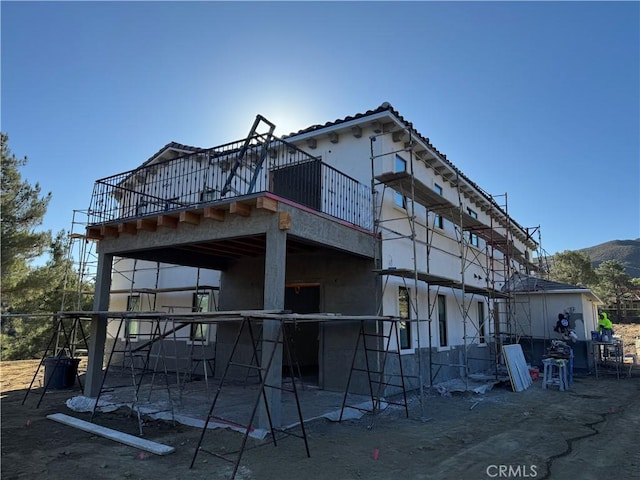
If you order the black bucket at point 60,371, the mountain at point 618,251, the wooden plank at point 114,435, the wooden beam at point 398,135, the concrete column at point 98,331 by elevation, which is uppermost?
the mountain at point 618,251

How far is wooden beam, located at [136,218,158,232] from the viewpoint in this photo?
869cm

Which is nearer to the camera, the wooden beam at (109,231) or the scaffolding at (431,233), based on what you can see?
the wooden beam at (109,231)

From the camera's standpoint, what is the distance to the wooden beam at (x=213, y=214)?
7.67m

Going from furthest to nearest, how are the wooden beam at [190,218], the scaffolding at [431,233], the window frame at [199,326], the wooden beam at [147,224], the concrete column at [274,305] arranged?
1. the window frame at [199,326]
2. the scaffolding at [431,233]
3. the wooden beam at [147,224]
4. the wooden beam at [190,218]
5. the concrete column at [274,305]

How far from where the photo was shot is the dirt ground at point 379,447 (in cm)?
521

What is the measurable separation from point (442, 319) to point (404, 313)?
8.39 feet

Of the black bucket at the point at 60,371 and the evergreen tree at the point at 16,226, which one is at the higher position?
the evergreen tree at the point at 16,226

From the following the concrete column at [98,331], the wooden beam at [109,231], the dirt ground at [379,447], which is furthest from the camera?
the wooden beam at [109,231]

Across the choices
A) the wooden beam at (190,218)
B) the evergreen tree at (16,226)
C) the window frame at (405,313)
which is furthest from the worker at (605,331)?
the evergreen tree at (16,226)

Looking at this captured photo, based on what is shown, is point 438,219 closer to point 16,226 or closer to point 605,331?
point 605,331

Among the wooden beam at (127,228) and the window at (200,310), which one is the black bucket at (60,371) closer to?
the window at (200,310)

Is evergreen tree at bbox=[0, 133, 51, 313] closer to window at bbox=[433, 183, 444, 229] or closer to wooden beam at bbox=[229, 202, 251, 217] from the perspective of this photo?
wooden beam at bbox=[229, 202, 251, 217]

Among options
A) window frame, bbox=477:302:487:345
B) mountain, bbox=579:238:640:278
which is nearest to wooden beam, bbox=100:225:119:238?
window frame, bbox=477:302:487:345

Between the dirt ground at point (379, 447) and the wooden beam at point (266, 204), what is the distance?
3634 mm
